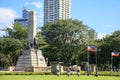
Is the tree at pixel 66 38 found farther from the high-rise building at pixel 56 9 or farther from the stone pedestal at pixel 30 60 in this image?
the high-rise building at pixel 56 9

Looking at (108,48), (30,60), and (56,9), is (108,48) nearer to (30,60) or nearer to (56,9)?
(30,60)

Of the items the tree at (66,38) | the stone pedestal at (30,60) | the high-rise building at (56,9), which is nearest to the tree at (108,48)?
the tree at (66,38)

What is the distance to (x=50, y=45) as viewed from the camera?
81625mm

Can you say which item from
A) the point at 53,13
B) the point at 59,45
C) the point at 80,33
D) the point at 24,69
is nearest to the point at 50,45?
the point at 59,45

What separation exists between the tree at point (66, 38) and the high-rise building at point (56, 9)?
7563 centimetres

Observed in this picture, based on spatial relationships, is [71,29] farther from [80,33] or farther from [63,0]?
[63,0]

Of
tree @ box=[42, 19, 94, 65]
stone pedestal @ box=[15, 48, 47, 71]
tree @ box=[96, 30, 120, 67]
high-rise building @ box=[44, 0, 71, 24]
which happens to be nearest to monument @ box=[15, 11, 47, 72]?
stone pedestal @ box=[15, 48, 47, 71]

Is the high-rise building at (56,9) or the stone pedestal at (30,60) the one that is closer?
the stone pedestal at (30,60)

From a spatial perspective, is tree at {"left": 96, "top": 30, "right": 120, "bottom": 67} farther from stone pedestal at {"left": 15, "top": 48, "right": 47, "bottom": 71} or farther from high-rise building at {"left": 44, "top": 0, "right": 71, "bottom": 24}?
high-rise building at {"left": 44, "top": 0, "right": 71, "bottom": 24}

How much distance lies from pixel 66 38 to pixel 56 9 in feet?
273

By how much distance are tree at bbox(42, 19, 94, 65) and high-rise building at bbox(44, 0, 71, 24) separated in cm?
7563

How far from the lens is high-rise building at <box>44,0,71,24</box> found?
6314 inches

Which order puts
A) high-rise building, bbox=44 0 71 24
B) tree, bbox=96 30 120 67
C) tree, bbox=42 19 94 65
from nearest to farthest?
tree, bbox=96 30 120 67 < tree, bbox=42 19 94 65 < high-rise building, bbox=44 0 71 24

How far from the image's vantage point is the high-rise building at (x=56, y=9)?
160 metres
